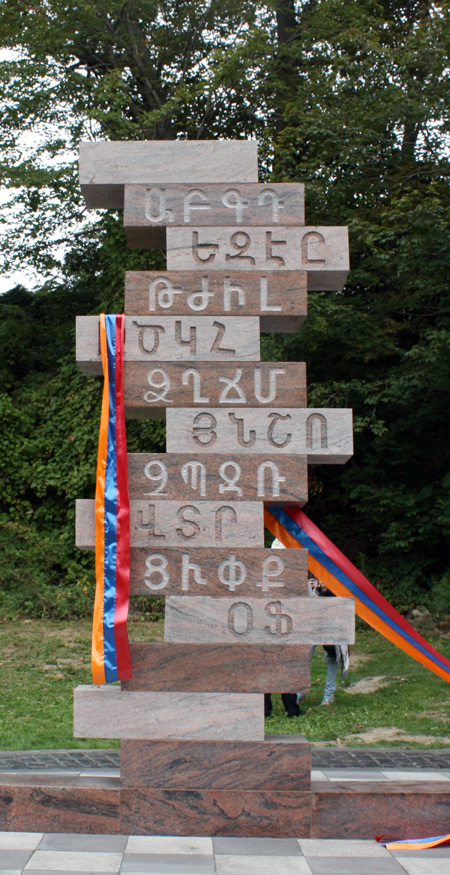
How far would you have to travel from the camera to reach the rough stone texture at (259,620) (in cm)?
487

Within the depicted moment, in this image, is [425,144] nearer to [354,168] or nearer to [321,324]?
[354,168]

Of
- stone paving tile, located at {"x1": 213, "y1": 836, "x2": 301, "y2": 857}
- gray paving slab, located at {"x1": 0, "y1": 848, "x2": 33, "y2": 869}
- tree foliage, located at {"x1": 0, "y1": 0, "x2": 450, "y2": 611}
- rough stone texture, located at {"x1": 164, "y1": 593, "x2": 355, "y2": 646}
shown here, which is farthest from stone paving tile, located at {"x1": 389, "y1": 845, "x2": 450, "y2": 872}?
tree foliage, located at {"x1": 0, "y1": 0, "x2": 450, "y2": 611}

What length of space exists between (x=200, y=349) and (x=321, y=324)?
9.29 metres

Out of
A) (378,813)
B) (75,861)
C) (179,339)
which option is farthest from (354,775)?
(179,339)

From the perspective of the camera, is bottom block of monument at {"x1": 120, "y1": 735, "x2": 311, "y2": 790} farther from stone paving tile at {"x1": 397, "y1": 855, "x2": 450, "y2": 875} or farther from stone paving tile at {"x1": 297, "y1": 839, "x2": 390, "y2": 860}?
stone paving tile at {"x1": 397, "y1": 855, "x2": 450, "y2": 875}

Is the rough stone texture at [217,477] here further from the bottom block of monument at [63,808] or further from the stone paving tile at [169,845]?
the stone paving tile at [169,845]

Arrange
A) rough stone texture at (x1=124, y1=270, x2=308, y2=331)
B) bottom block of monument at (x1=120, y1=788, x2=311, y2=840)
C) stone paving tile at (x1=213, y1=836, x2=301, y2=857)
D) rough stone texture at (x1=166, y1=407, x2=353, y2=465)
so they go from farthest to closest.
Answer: rough stone texture at (x1=124, y1=270, x2=308, y2=331) → rough stone texture at (x1=166, y1=407, x2=353, y2=465) → bottom block of monument at (x1=120, y1=788, x2=311, y2=840) → stone paving tile at (x1=213, y1=836, x2=301, y2=857)

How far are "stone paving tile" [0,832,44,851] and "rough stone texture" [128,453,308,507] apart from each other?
1945 mm

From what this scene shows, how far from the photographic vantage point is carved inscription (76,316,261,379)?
5.18 meters

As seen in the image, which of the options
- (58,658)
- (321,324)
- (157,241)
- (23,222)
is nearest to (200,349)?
(157,241)

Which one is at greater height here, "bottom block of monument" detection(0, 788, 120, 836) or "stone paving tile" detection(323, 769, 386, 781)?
"bottom block of monument" detection(0, 788, 120, 836)

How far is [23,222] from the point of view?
59.2ft

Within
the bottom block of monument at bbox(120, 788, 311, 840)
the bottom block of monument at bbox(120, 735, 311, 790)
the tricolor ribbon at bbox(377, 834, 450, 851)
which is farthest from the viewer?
the bottom block of monument at bbox(120, 735, 311, 790)

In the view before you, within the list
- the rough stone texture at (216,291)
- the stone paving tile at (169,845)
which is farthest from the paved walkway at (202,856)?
the rough stone texture at (216,291)
